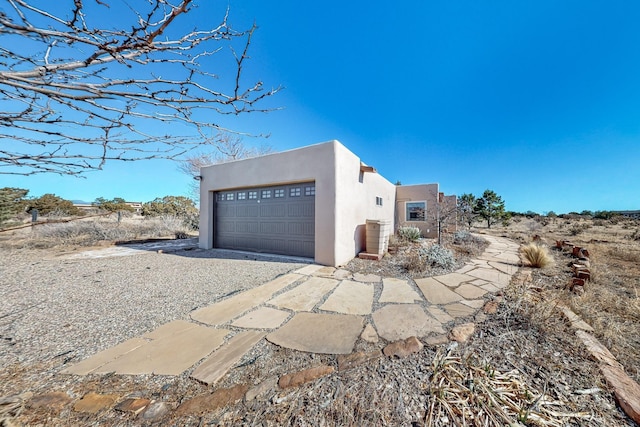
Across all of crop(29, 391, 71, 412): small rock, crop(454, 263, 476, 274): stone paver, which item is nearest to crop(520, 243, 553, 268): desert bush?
crop(454, 263, 476, 274): stone paver

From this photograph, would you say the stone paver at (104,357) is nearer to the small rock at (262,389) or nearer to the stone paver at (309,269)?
the small rock at (262,389)

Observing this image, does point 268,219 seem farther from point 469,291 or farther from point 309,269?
point 469,291

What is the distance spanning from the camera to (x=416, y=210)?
12234 mm

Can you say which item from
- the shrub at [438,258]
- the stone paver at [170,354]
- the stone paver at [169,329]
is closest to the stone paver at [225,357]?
the stone paver at [170,354]

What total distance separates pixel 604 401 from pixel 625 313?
2.31m

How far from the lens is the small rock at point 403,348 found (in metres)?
1.82

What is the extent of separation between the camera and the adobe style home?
5410 mm

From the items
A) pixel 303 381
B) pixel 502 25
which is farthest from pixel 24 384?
pixel 502 25

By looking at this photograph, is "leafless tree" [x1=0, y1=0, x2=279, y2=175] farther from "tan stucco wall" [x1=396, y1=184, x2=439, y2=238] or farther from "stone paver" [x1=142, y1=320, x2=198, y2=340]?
"tan stucco wall" [x1=396, y1=184, x2=439, y2=238]

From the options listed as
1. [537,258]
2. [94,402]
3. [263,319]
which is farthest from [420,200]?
[94,402]

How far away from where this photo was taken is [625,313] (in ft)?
8.53

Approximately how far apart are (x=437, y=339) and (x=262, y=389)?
5.41ft

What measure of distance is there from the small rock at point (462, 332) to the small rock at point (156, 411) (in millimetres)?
2398

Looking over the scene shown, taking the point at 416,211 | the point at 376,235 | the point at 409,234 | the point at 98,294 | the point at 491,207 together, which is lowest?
the point at 98,294
